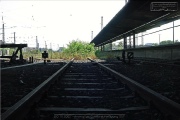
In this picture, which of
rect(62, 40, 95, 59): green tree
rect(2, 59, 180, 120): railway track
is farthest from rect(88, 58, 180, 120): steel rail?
rect(62, 40, 95, 59): green tree

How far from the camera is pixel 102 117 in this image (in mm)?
3646

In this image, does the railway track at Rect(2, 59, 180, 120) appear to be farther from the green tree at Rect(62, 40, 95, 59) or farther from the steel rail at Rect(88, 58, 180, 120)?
the green tree at Rect(62, 40, 95, 59)

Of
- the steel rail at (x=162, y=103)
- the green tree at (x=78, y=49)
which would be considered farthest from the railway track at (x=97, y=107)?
the green tree at (x=78, y=49)

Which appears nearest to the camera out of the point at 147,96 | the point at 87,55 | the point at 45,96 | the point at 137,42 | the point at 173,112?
the point at 173,112

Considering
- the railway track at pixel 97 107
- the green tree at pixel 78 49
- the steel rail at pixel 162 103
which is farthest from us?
the green tree at pixel 78 49

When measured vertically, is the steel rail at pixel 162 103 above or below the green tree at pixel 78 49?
below

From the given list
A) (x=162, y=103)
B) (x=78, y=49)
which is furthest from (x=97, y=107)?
(x=78, y=49)

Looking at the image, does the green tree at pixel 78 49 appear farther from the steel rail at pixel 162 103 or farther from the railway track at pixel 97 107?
the steel rail at pixel 162 103

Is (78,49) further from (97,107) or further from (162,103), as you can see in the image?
(162,103)

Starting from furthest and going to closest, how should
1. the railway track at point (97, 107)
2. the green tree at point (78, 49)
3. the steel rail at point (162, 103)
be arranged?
the green tree at point (78, 49)
the railway track at point (97, 107)
the steel rail at point (162, 103)

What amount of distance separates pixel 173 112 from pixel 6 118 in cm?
194

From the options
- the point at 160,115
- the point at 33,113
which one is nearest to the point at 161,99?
the point at 160,115

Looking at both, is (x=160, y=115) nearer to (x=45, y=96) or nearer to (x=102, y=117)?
(x=102, y=117)

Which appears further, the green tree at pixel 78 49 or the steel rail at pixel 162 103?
the green tree at pixel 78 49
